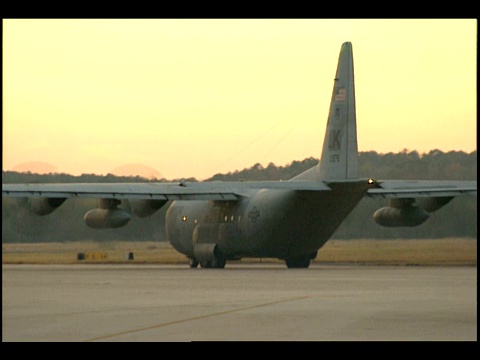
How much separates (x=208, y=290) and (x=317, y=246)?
17.4 m

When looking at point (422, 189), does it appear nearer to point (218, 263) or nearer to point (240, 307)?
point (218, 263)

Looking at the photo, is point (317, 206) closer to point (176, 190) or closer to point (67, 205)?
point (176, 190)

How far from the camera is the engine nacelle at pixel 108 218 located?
47969 mm

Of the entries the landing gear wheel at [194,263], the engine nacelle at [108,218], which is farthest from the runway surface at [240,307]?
the landing gear wheel at [194,263]

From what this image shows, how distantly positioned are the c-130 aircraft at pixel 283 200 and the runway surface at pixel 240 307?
5433mm

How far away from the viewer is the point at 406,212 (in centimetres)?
5091

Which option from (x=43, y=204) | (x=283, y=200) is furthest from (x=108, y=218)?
(x=283, y=200)

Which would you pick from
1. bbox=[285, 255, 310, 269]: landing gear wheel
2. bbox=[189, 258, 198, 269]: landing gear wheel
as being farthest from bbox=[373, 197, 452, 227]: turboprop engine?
bbox=[189, 258, 198, 269]: landing gear wheel

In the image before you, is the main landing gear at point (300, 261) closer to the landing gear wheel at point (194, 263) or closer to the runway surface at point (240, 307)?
the landing gear wheel at point (194, 263)

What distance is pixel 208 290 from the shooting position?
31906 mm

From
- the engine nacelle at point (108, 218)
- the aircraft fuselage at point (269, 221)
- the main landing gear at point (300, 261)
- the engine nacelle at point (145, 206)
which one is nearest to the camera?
the aircraft fuselage at point (269, 221)

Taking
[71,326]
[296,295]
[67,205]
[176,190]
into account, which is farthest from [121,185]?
[71,326]

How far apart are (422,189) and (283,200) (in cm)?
542

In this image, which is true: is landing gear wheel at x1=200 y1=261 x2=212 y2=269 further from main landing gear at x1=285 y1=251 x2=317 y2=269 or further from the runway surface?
the runway surface
